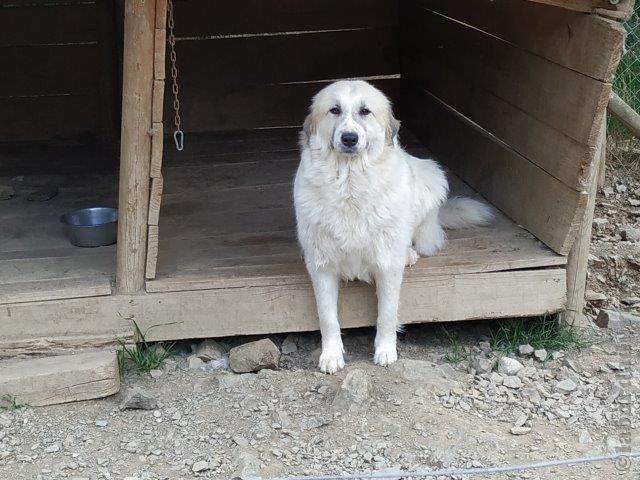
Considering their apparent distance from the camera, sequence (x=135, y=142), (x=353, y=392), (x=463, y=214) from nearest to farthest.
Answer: (x=353, y=392) → (x=135, y=142) → (x=463, y=214)

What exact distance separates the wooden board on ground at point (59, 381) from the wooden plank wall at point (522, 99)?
2.16m

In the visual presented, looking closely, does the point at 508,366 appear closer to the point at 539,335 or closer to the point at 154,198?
the point at 539,335

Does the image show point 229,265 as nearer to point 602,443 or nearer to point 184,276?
point 184,276

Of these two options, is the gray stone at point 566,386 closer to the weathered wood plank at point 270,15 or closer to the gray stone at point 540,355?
the gray stone at point 540,355

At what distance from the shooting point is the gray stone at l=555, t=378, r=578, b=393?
3.94 m

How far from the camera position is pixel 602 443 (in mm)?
3537

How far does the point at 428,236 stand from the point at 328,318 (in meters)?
0.73

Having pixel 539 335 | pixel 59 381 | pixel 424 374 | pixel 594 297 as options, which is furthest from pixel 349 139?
pixel 594 297

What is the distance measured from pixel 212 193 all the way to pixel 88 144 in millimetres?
1666

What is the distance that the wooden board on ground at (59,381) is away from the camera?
383cm

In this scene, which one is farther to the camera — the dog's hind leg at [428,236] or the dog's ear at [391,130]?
the dog's hind leg at [428,236]

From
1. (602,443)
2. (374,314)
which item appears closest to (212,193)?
(374,314)

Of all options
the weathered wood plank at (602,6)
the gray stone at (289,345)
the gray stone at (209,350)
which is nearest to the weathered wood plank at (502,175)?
the weathered wood plank at (602,6)

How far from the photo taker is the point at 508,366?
4105 mm
